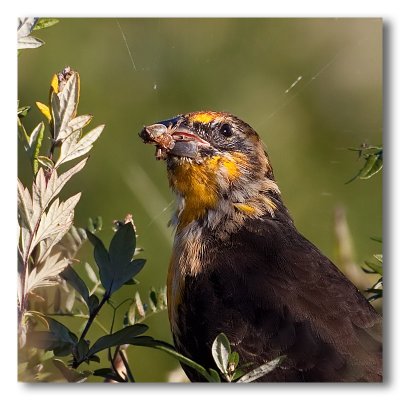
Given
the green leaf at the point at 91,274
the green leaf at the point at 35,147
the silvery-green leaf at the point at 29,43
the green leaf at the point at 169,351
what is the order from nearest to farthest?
1. the green leaf at the point at 169,351
2. the green leaf at the point at 35,147
3. the silvery-green leaf at the point at 29,43
4. the green leaf at the point at 91,274

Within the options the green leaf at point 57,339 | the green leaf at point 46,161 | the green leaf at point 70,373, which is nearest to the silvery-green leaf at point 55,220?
the green leaf at point 46,161

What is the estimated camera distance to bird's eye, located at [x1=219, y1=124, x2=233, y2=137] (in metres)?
2.85

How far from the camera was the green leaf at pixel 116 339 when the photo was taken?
2.50m

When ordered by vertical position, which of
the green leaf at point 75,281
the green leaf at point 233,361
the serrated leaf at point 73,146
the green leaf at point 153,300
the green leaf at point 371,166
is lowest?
the green leaf at point 233,361

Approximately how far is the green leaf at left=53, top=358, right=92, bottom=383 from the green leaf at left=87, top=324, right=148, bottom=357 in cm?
17

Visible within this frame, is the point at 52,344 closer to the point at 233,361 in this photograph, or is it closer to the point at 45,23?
the point at 233,361

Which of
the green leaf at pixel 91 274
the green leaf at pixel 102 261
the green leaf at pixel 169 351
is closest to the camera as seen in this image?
the green leaf at pixel 169 351

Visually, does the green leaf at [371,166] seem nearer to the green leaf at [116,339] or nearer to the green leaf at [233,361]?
the green leaf at [233,361]

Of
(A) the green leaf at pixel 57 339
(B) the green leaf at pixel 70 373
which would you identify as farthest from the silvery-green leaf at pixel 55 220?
(B) the green leaf at pixel 70 373

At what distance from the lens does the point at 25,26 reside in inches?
113

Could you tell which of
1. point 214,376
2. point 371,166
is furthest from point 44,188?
point 371,166

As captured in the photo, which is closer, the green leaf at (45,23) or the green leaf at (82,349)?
the green leaf at (82,349)

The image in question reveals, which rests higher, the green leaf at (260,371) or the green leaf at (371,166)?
the green leaf at (371,166)
